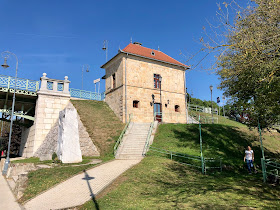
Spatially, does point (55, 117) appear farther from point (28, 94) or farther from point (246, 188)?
point (246, 188)

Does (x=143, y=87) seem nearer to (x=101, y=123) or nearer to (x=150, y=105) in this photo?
(x=150, y=105)

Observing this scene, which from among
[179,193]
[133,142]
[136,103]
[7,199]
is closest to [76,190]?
[7,199]

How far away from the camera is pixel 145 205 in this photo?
628 centimetres

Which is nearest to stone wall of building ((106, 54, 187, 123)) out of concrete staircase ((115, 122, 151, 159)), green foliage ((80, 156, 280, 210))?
concrete staircase ((115, 122, 151, 159))

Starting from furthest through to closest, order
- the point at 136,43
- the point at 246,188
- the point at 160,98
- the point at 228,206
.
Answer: the point at 136,43, the point at 160,98, the point at 246,188, the point at 228,206

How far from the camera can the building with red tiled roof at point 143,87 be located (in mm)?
24453

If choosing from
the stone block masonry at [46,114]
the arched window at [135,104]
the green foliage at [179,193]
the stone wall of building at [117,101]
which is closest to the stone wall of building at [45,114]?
the stone block masonry at [46,114]

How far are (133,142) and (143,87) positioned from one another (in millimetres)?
10384

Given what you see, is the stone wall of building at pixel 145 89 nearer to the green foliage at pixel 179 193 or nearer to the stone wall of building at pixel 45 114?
the stone wall of building at pixel 45 114

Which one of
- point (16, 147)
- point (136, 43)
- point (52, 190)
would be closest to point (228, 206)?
point (52, 190)

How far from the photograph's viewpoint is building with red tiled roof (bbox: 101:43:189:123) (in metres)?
24.5

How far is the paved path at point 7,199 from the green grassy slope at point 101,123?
269 inches

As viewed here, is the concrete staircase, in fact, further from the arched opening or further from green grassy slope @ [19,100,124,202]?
the arched opening

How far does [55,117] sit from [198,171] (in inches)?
651
